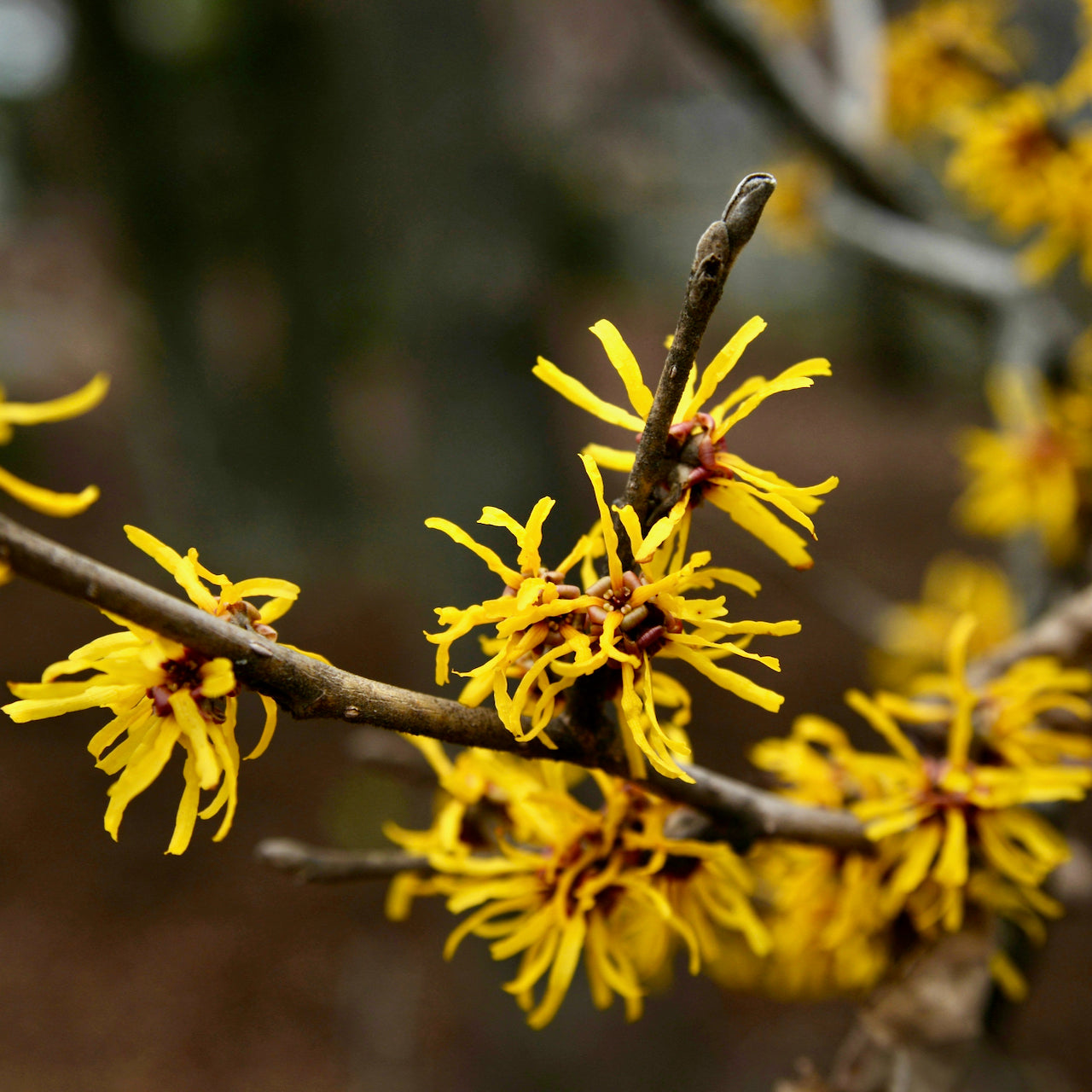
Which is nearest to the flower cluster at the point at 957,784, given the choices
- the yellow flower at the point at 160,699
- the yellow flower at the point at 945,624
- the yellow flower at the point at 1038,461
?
the yellow flower at the point at 160,699

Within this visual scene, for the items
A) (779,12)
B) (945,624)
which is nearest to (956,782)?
(945,624)

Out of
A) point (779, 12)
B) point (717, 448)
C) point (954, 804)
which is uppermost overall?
point (779, 12)

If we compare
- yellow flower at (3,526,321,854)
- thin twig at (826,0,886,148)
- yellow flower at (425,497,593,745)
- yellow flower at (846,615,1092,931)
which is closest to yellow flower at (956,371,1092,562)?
yellow flower at (846,615,1092,931)

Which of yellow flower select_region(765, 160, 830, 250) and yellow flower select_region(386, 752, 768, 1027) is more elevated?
yellow flower select_region(765, 160, 830, 250)

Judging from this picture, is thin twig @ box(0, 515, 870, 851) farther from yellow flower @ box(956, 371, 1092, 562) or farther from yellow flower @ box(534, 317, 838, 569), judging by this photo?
yellow flower @ box(956, 371, 1092, 562)

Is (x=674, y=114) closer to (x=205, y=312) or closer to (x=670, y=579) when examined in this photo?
(x=205, y=312)

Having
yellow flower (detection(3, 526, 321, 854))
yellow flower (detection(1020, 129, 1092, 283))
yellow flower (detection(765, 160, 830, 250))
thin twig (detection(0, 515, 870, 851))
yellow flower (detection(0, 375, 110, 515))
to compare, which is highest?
yellow flower (detection(765, 160, 830, 250))

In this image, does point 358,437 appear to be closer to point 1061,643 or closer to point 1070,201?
point 1070,201
